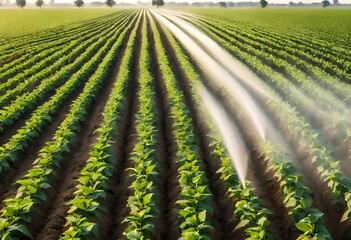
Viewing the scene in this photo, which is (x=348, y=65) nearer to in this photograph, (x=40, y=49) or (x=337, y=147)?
(x=337, y=147)

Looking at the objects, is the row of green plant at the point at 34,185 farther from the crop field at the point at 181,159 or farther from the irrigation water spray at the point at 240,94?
the irrigation water spray at the point at 240,94

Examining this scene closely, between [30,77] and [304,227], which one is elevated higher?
[30,77]

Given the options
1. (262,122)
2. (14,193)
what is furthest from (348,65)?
(14,193)

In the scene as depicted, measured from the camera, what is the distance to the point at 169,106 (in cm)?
1252

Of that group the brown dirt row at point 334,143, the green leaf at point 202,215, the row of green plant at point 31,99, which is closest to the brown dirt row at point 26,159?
the row of green plant at point 31,99

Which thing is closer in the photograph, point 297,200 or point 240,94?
→ point 297,200

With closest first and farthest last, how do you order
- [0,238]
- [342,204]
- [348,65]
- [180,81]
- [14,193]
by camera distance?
1. [0,238]
2. [342,204]
3. [14,193]
4. [180,81]
5. [348,65]

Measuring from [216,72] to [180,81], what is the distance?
250cm

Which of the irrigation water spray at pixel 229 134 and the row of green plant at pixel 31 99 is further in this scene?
the row of green plant at pixel 31 99

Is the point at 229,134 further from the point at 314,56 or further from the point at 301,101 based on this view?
the point at 314,56

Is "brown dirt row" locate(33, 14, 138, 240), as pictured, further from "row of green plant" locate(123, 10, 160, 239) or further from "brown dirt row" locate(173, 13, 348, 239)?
"brown dirt row" locate(173, 13, 348, 239)

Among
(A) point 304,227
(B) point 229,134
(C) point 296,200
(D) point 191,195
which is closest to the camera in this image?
(A) point 304,227

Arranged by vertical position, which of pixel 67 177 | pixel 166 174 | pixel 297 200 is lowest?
pixel 166 174

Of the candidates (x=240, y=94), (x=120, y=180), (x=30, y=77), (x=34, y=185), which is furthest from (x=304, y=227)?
(x=30, y=77)
